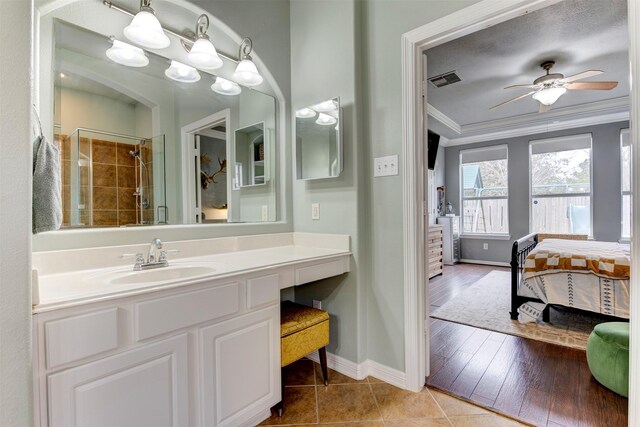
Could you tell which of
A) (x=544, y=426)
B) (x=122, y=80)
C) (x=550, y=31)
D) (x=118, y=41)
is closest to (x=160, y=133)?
(x=122, y=80)

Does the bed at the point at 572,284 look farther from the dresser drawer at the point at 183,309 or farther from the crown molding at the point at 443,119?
the dresser drawer at the point at 183,309

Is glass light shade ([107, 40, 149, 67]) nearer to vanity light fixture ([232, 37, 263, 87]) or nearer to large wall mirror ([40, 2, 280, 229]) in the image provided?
large wall mirror ([40, 2, 280, 229])

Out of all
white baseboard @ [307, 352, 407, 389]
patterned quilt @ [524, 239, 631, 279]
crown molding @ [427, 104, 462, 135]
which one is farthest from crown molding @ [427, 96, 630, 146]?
white baseboard @ [307, 352, 407, 389]

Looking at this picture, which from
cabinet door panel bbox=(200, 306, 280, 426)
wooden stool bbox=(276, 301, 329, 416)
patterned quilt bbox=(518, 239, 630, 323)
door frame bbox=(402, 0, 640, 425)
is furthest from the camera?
patterned quilt bbox=(518, 239, 630, 323)

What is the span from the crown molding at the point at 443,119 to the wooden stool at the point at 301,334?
377 cm

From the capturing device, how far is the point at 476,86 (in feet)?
12.4

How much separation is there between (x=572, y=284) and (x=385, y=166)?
6.90 ft

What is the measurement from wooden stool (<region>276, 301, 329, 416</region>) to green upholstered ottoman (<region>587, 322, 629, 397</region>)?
5.49ft

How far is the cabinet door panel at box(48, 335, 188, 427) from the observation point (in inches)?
37.7

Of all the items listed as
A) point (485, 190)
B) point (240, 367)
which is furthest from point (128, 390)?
point (485, 190)

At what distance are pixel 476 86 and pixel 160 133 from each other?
12.3 ft

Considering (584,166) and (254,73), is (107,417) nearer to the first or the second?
(254,73)

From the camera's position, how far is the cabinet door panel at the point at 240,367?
51.3 inches

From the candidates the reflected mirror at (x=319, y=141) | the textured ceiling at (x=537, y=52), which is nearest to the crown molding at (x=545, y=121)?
the textured ceiling at (x=537, y=52)
